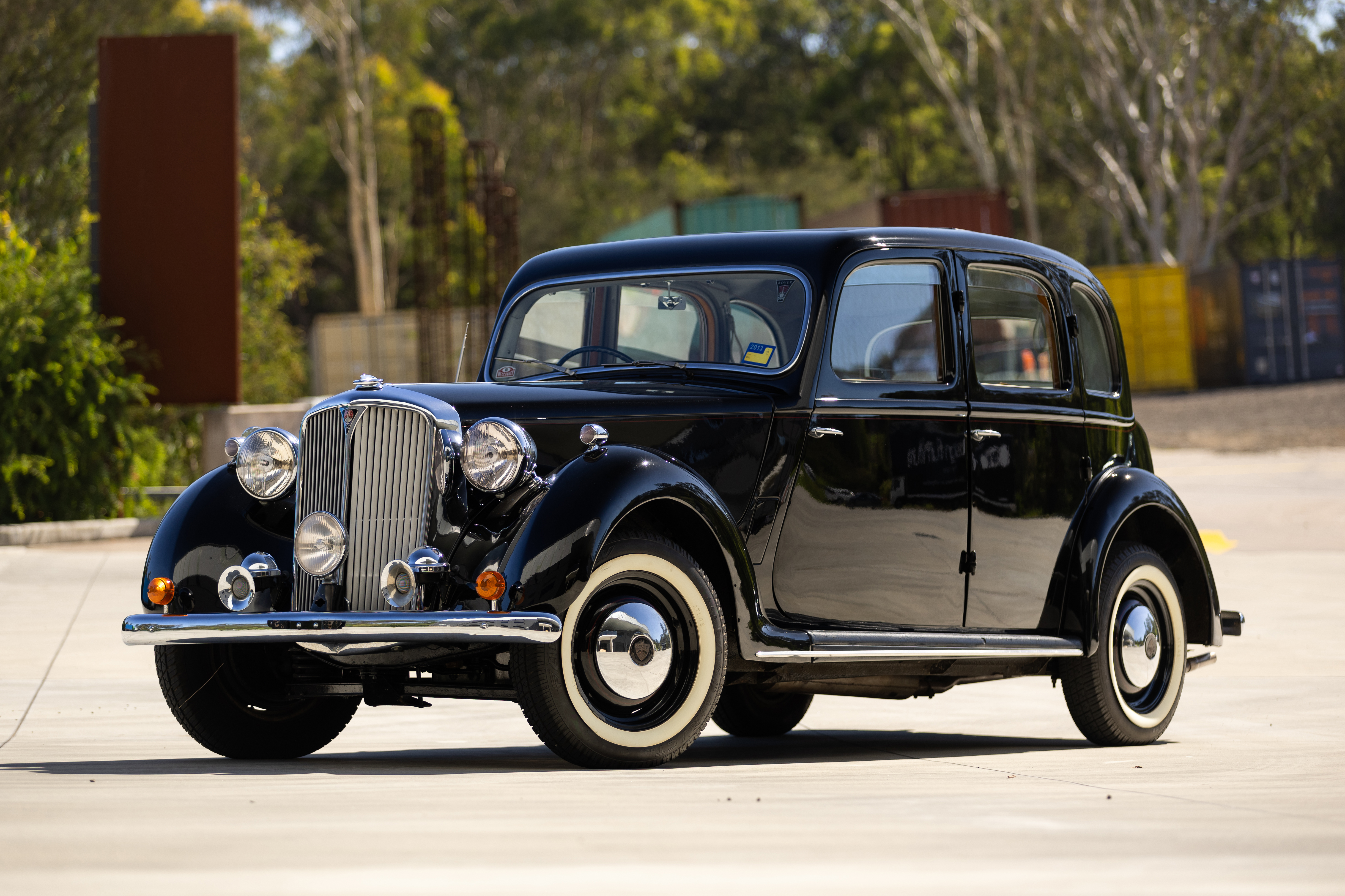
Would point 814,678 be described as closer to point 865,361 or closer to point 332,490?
point 865,361

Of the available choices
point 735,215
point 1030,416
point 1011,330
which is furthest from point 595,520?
point 735,215

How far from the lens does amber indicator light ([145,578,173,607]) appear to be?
6180 millimetres

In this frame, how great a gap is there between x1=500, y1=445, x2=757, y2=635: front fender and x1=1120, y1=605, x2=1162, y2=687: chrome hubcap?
229 cm

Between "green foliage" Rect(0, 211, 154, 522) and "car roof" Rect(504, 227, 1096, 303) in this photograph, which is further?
"green foliage" Rect(0, 211, 154, 522)

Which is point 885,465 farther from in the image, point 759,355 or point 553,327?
point 553,327

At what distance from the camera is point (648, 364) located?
6.71 m

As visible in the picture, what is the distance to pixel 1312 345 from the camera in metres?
41.3

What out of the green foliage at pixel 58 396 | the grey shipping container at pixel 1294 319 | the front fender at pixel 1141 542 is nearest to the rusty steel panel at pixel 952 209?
the grey shipping container at pixel 1294 319

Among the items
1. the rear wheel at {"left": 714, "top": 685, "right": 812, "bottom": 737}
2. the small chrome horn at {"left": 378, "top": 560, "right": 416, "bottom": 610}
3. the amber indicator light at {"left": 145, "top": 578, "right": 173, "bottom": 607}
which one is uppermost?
the small chrome horn at {"left": 378, "top": 560, "right": 416, "bottom": 610}

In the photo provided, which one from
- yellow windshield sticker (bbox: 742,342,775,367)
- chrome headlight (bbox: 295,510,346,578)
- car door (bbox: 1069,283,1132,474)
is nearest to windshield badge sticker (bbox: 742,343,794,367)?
yellow windshield sticker (bbox: 742,342,775,367)

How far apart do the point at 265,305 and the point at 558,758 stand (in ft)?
80.5

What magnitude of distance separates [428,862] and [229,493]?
8.89 feet

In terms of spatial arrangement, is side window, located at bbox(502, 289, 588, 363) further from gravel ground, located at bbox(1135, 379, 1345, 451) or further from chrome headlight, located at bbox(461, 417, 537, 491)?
gravel ground, located at bbox(1135, 379, 1345, 451)

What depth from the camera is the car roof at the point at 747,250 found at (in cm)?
675
